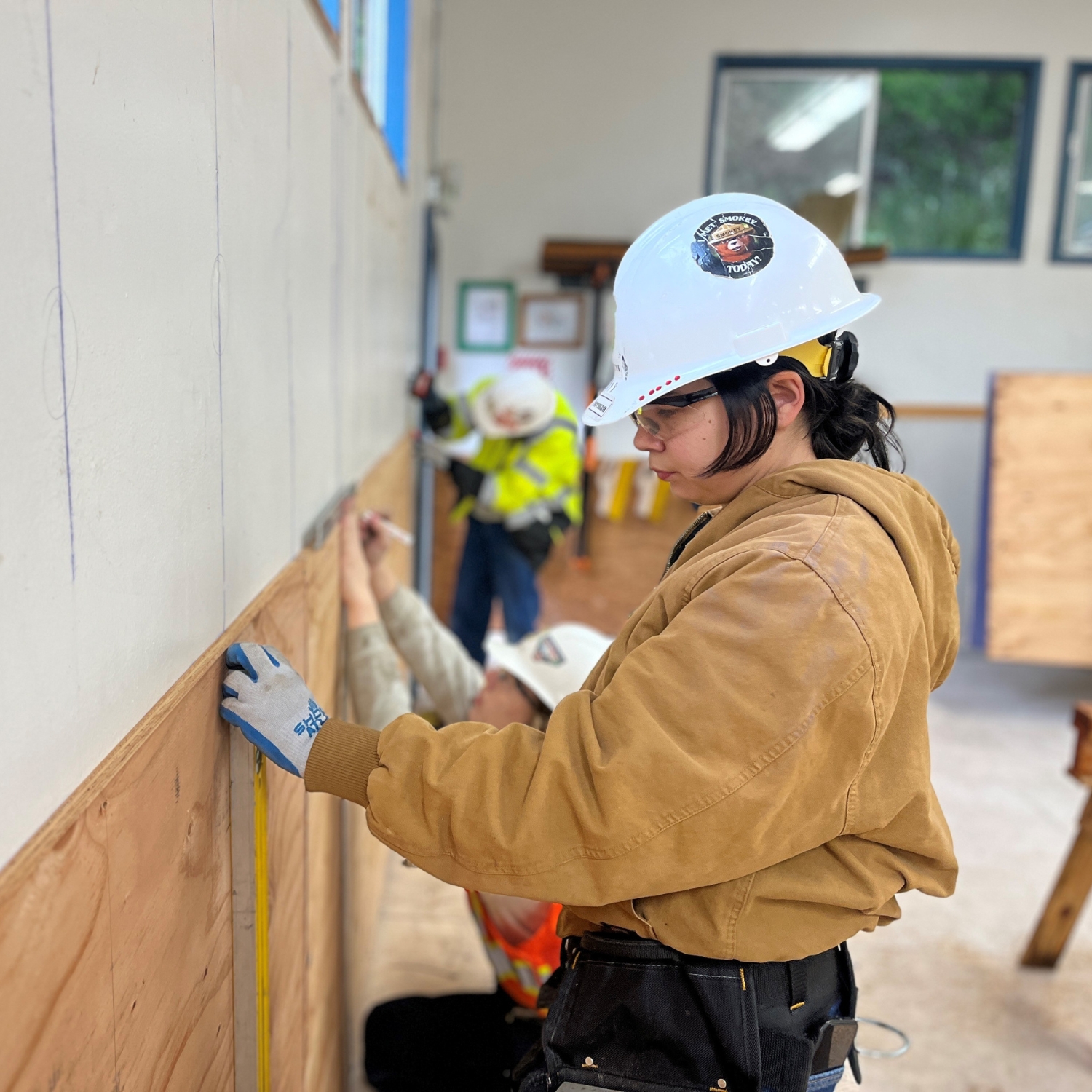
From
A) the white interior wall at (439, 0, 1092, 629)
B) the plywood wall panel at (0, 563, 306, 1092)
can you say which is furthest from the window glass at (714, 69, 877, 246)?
the plywood wall panel at (0, 563, 306, 1092)

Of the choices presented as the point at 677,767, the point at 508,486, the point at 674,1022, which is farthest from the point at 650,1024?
the point at 508,486

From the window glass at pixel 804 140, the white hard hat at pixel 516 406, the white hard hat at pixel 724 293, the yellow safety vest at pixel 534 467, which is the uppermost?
the window glass at pixel 804 140

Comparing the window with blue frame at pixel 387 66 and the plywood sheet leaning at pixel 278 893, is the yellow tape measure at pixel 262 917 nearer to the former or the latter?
the plywood sheet leaning at pixel 278 893

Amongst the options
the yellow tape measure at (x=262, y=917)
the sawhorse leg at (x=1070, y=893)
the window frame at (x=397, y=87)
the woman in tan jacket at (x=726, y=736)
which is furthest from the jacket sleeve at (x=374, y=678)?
the sawhorse leg at (x=1070, y=893)

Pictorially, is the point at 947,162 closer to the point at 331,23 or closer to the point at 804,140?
the point at 804,140

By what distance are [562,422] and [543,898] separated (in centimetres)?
366

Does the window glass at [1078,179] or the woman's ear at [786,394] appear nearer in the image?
the woman's ear at [786,394]

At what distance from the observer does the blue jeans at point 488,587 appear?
4629 millimetres

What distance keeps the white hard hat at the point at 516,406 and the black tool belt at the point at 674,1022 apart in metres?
3.38

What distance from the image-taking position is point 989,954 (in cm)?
297

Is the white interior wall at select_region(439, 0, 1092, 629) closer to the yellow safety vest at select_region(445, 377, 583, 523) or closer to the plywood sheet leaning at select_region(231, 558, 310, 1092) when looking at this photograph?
the yellow safety vest at select_region(445, 377, 583, 523)

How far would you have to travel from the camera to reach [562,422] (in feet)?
14.9

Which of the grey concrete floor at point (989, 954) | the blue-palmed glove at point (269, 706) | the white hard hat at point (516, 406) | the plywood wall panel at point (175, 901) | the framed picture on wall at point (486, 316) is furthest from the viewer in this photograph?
the framed picture on wall at point (486, 316)

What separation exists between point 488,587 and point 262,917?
3.66m
